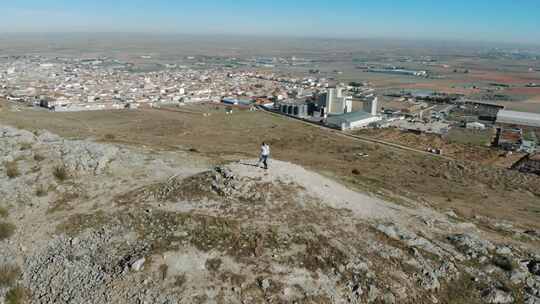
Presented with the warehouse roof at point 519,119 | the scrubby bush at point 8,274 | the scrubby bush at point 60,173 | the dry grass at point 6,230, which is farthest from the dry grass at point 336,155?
the warehouse roof at point 519,119

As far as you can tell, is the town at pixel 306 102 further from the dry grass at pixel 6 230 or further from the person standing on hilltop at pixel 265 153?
the dry grass at pixel 6 230

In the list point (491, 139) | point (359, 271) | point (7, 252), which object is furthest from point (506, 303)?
point (491, 139)

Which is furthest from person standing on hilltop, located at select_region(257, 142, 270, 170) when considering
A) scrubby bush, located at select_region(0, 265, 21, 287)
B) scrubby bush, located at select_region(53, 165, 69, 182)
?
scrubby bush, located at select_region(0, 265, 21, 287)

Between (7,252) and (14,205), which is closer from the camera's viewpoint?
(7,252)

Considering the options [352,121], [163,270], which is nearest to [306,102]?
[352,121]

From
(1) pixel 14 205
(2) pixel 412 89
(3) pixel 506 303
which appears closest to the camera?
(3) pixel 506 303

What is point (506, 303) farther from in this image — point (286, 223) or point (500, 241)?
point (286, 223)

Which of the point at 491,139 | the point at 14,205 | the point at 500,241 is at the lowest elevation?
the point at 491,139
